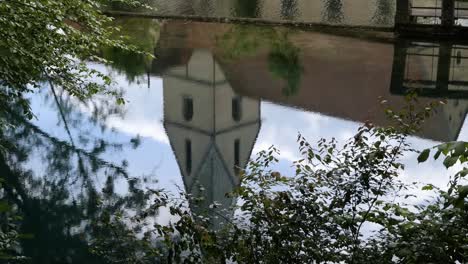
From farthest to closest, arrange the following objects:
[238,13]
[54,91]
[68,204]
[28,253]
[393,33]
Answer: [238,13] < [393,33] < [54,91] < [68,204] < [28,253]

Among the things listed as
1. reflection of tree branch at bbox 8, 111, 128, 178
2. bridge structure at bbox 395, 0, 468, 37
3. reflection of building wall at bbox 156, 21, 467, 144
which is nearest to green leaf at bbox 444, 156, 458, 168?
reflection of tree branch at bbox 8, 111, 128, 178

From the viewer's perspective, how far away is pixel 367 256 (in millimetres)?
5641

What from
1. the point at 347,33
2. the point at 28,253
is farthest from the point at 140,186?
the point at 347,33

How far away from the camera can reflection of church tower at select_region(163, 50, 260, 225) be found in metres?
15.5

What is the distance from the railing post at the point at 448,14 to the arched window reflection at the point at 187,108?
34.2 feet

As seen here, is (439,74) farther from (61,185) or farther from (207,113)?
(61,185)

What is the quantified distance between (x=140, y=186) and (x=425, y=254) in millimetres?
8678

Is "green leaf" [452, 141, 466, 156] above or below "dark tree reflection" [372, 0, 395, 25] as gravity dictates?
below

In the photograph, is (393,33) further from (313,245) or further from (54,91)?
(313,245)

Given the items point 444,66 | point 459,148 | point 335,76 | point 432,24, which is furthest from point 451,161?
point 432,24

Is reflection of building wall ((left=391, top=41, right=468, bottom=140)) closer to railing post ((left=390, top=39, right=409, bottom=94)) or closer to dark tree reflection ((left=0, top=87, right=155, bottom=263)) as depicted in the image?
railing post ((left=390, top=39, right=409, bottom=94))

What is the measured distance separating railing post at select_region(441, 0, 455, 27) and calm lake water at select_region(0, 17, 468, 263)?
133cm

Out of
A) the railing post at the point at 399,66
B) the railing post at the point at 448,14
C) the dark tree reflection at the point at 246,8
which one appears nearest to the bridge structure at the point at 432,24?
the railing post at the point at 448,14

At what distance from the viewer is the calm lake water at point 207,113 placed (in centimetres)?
1248
